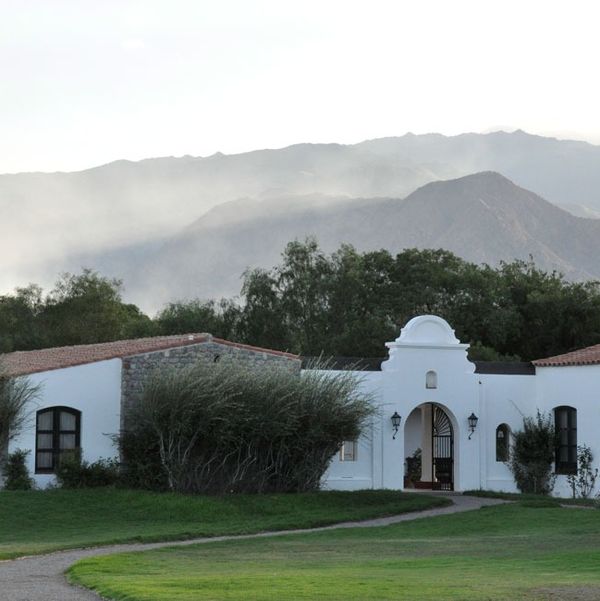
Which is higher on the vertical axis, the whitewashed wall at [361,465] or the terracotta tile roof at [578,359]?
the terracotta tile roof at [578,359]

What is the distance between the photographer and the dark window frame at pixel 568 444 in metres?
34.2

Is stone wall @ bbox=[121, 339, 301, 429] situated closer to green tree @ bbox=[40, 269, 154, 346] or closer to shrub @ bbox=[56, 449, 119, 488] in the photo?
shrub @ bbox=[56, 449, 119, 488]

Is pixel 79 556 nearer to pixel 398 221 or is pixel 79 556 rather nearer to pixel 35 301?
pixel 35 301

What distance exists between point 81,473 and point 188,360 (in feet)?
12.5

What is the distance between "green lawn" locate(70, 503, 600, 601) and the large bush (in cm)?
520

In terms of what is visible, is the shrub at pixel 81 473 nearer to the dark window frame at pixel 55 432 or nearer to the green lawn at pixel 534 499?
the dark window frame at pixel 55 432

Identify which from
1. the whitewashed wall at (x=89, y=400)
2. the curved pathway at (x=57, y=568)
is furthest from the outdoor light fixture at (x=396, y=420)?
the whitewashed wall at (x=89, y=400)

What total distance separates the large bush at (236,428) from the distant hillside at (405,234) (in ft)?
309

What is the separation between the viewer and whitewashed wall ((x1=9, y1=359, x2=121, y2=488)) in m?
30.4

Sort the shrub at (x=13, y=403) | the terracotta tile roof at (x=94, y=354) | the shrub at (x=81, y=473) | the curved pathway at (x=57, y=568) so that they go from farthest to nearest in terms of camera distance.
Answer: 1. the terracotta tile roof at (x=94, y=354)
2. the shrub at (x=81, y=473)
3. the shrub at (x=13, y=403)
4. the curved pathway at (x=57, y=568)

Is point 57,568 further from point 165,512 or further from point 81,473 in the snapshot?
point 81,473

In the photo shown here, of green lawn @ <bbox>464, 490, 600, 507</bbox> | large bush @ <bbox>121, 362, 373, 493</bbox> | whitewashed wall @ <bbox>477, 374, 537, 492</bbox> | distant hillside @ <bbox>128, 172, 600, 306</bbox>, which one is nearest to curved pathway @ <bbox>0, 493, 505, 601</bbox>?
green lawn @ <bbox>464, 490, 600, 507</bbox>

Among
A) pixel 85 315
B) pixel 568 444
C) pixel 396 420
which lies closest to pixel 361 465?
pixel 396 420

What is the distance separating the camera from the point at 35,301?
216 ft
